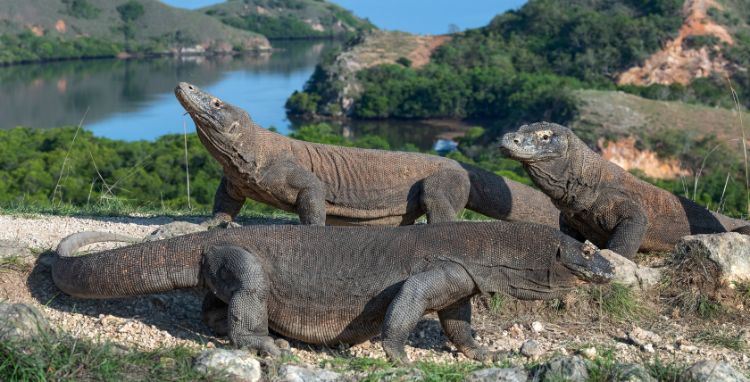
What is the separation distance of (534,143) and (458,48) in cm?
10871

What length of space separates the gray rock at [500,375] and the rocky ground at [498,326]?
46 cm

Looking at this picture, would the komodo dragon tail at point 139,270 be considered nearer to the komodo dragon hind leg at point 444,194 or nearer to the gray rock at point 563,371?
the gray rock at point 563,371

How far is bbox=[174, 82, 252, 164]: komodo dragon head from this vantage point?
770 cm

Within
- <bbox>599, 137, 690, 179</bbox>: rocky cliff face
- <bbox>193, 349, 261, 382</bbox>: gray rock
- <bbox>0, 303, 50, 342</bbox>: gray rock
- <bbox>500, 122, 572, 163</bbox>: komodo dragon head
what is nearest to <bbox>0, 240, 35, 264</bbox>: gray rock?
<bbox>0, 303, 50, 342</bbox>: gray rock

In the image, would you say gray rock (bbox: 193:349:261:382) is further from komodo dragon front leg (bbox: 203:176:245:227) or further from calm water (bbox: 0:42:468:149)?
calm water (bbox: 0:42:468:149)

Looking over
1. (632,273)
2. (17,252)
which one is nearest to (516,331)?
(632,273)

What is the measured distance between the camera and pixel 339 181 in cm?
845

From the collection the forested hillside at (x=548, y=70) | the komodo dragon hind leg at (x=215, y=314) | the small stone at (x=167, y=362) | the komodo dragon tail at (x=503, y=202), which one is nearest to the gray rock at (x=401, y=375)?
the small stone at (x=167, y=362)

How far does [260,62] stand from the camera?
449 feet

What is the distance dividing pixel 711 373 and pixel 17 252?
14.7 feet

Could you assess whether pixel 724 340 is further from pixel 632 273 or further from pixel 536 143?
pixel 536 143

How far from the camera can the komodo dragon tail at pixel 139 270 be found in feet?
18.3

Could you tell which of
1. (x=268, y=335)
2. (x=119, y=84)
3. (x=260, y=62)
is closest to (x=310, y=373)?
(x=268, y=335)

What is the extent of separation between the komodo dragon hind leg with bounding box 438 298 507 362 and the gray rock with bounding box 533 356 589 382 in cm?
88
